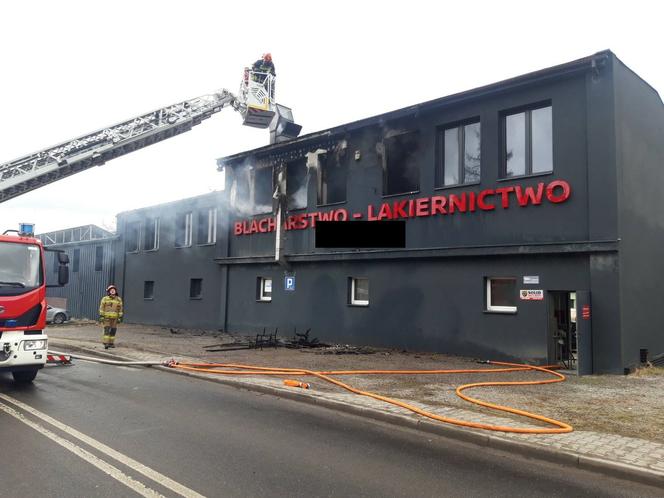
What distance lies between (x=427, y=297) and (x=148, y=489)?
10277mm

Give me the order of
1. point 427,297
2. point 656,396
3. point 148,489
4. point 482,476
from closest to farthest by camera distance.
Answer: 1. point 148,489
2. point 482,476
3. point 656,396
4. point 427,297

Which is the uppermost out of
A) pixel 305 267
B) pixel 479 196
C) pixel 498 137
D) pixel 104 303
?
pixel 498 137

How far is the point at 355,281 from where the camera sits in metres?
15.9

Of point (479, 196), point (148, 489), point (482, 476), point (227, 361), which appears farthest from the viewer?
point (479, 196)

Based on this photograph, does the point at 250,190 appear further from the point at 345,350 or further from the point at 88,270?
the point at 88,270

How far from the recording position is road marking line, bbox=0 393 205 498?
14.2ft

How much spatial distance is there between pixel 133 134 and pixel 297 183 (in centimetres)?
545

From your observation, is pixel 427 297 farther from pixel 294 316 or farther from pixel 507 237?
pixel 294 316

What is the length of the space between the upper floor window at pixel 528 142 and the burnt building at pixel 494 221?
32 millimetres

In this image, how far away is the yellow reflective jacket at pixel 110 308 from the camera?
14281 millimetres

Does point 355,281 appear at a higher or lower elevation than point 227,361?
higher

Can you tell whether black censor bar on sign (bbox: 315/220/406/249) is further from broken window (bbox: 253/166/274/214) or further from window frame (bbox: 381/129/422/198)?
broken window (bbox: 253/166/274/214)

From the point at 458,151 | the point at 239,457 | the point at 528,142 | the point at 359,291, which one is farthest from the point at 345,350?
the point at 239,457

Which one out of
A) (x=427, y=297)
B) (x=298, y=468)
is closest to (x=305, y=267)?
(x=427, y=297)
